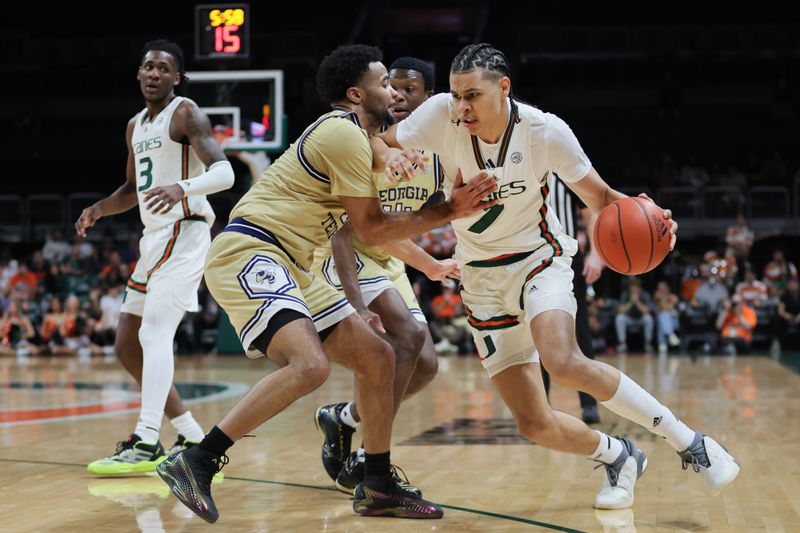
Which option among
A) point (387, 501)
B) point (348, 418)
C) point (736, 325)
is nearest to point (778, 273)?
point (736, 325)

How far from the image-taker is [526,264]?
4680 mm

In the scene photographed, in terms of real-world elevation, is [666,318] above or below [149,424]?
below

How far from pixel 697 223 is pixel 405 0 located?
33.9ft

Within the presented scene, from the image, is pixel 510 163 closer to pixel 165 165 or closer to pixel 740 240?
pixel 165 165

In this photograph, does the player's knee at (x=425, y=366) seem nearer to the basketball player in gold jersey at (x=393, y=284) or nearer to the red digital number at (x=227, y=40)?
the basketball player in gold jersey at (x=393, y=284)

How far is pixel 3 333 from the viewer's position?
56.3 ft

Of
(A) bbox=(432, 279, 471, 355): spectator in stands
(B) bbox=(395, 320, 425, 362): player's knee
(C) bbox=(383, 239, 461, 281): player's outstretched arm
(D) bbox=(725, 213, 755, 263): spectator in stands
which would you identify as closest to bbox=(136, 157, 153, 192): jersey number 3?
(C) bbox=(383, 239, 461, 281): player's outstretched arm

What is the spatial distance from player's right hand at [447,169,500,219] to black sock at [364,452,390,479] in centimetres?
113

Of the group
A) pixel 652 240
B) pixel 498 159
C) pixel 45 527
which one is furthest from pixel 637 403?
pixel 45 527

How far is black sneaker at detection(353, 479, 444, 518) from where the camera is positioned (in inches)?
175

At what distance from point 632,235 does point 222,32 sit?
960cm

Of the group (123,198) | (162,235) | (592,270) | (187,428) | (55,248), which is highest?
(123,198)

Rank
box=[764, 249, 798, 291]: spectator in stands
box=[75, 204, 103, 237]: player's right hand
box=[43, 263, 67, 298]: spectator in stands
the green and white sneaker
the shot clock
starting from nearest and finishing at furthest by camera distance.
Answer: the green and white sneaker
box=[75, 204, 103, 237]: player's right hand
the shot clock
box=[764, 249, 798, 291]: spectator in stands
box=[43, 263, 67, 298]: spectator in stands

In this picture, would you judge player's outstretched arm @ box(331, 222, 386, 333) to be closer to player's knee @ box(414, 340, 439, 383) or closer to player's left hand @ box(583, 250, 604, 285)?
player's knee @ box(414, 340, 439, 383)
